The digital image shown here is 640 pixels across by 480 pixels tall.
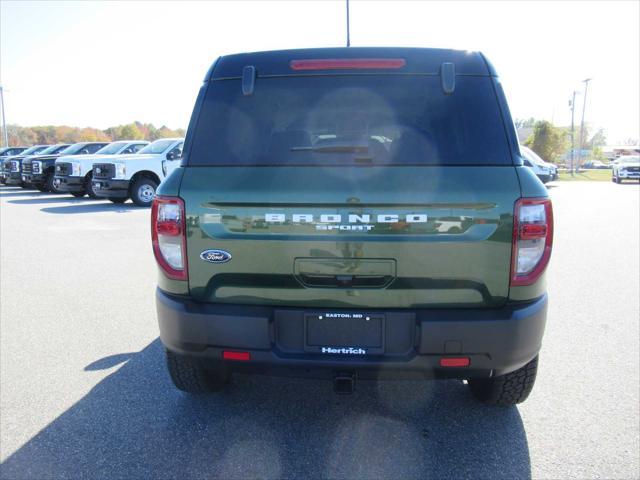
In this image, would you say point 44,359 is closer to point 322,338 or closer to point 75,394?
point 75,394

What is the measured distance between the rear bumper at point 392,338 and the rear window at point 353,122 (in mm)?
725

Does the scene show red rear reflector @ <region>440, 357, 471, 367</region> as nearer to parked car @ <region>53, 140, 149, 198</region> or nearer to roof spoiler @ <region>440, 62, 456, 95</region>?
roof spoiler @ <region>440, 62, 456, 95</region>

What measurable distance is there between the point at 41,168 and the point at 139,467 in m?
20.1

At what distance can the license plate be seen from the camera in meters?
→ 2.39

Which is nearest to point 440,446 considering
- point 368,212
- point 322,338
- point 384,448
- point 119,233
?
point 384,448

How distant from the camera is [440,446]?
2.75 meters

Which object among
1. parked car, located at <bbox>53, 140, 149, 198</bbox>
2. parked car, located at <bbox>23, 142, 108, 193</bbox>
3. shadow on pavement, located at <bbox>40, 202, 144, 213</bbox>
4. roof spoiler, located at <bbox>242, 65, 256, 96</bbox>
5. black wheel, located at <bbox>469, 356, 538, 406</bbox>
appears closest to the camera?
roof spoiler, located at <bbox>242, 65, 256, 96</bbox>

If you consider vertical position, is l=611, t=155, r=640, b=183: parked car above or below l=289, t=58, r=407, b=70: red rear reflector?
below

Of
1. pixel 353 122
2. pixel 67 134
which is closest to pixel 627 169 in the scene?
pixel 353 122

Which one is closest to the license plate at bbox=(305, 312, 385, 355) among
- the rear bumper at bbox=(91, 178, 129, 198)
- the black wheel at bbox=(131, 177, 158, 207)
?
the black wheel at bbox=(131, 177, 158, 207)

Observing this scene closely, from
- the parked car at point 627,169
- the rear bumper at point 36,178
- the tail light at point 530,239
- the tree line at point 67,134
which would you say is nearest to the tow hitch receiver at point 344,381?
the tail light at point 530,239

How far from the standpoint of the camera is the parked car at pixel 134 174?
14.5 m

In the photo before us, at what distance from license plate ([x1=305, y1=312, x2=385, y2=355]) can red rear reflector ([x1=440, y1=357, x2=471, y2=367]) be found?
29 centimetres

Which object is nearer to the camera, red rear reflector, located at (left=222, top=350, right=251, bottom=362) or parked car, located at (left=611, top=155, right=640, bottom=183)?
red rear reflector, located at (left=222, top=350, right=251, bottom=362)
